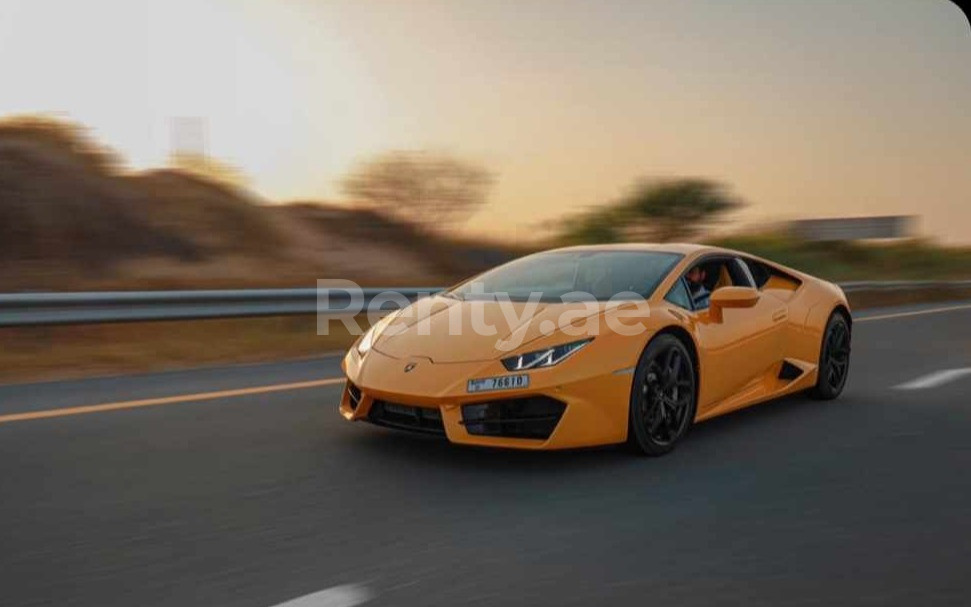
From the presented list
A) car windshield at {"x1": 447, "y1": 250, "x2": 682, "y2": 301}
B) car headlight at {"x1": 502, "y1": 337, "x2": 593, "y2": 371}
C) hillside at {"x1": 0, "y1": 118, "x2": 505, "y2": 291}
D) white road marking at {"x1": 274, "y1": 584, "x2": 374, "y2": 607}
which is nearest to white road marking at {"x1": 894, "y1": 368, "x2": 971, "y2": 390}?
car windshield at {"x1": 447, "y1": 250, "x2": 682, "y2": 301}

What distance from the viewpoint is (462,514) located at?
14.6ft

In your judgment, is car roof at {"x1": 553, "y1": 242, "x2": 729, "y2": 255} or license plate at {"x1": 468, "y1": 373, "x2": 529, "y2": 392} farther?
car roof at {"x1": 553, "y1": 242, "x2": 729, "y2": 255}

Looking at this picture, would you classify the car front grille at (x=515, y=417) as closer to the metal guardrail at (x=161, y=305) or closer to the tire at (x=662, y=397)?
the tire at (x=662, y=397)

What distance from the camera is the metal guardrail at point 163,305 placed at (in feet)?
30.1

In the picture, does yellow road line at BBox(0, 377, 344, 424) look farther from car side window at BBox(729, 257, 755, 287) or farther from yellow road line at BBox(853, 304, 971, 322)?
yellow road line at BBox(853, 304, 971, 322)

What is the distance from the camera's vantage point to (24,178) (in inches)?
580

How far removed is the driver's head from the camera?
6.39 meters

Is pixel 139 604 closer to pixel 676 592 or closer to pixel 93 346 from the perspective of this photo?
pixel 676 592

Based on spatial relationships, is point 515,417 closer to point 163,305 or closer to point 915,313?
point 163,305

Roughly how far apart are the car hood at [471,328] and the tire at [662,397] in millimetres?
394

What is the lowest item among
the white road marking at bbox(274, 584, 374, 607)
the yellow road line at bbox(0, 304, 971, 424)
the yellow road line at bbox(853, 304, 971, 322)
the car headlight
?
the yellow road line at bbox(853, 304, 971, 322)

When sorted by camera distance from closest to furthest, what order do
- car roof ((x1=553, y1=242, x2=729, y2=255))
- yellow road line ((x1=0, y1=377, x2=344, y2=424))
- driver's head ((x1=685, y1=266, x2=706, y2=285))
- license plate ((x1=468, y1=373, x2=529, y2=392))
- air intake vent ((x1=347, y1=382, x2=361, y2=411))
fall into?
license plate ((x1=468, y1=373, x2=529, y2=392)) → air intake vent ((x1=347, y1=382, x2=361, y2=411)) → driver's head ((x1=685, y1=266, x2=706, y2=285)) → yellow road line ((x1=0, y1=377, x2=344, y2=424)) → car roof ((x1=553, y1=242, x2=729, y2=255))

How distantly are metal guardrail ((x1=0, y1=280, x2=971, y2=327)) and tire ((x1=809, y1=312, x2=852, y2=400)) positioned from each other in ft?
17.9

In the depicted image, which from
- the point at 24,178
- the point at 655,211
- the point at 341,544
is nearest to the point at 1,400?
the point at 341,544
